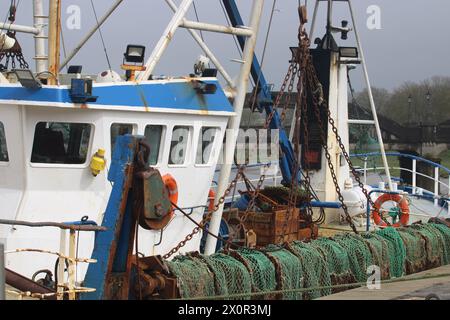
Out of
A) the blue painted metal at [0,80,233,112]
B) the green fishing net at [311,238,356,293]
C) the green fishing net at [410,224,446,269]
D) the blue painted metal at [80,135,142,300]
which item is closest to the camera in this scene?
the blue painted metal at [80,135,142,300]

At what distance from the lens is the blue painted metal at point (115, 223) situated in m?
7.54

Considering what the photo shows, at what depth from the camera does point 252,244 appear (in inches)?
486

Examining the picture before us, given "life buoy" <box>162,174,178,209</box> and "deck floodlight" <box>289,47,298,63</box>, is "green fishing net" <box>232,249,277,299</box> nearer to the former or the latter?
"life buoy" <box>162,174,178,209</box>

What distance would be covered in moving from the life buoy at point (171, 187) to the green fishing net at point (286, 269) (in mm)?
1449

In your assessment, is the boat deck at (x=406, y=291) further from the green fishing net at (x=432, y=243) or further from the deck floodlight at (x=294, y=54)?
the deck floodlight at (x=294, y=54)

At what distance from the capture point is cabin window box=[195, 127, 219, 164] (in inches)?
448

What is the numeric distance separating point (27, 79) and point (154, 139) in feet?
6.95

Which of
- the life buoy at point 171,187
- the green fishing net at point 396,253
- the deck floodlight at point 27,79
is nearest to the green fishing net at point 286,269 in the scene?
the life buoy at point 171,187

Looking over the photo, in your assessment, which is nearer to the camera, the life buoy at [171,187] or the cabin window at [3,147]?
the cabin window at [3,147]

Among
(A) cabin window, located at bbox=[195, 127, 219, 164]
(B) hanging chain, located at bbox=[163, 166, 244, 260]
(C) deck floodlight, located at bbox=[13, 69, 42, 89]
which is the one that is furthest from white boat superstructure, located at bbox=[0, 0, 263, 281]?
(A) cabin window, located at bbox=[195, 127, 219, 164]

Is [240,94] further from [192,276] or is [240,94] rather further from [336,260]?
[192,276]

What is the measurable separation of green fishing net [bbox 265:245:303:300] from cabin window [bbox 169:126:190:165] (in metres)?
1.77
